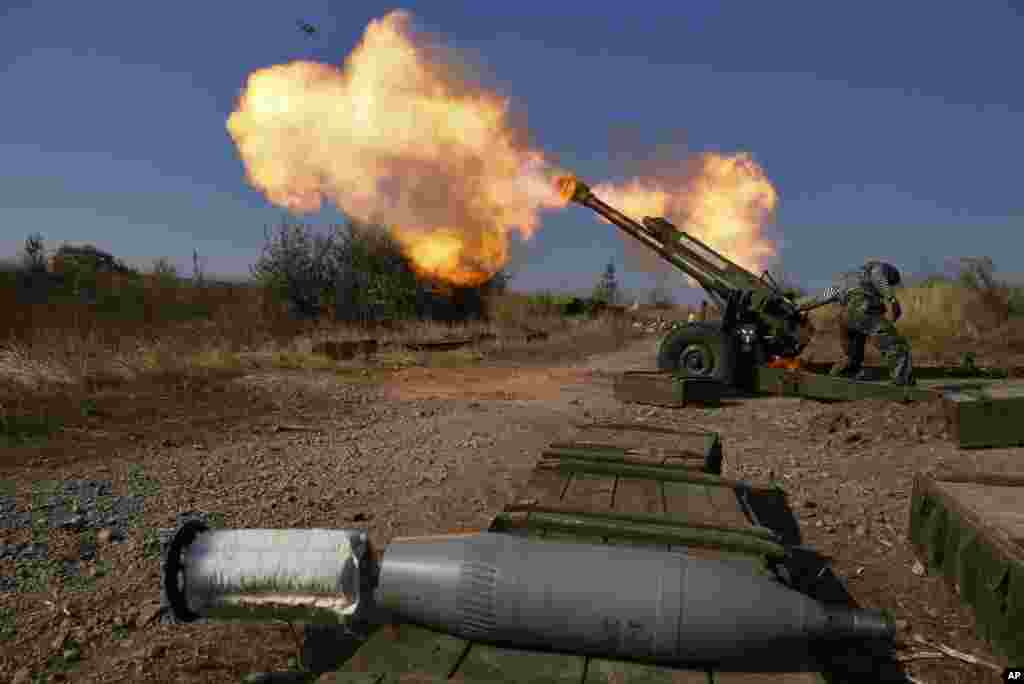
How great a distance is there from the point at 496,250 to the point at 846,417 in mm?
8131

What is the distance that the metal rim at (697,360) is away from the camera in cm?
1100

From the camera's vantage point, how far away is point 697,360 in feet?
36.5

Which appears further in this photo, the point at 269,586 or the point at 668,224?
the point at 668,224

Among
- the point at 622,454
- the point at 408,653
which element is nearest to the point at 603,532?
the point at 408,653

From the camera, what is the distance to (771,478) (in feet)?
21.4

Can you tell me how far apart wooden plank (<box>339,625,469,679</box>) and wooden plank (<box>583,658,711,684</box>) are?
391 millimetres

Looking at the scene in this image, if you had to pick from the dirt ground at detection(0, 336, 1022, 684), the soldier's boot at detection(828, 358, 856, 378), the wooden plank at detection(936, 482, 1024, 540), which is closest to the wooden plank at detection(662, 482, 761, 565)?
the dirt ground at detection(0, 336, 1022, 684)

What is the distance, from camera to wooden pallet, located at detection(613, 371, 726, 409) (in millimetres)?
10156

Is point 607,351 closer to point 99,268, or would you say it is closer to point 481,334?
point 481,334

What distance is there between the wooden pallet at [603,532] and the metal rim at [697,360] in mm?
5962

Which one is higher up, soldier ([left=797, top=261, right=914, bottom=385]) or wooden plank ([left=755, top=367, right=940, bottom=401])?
soldier ([left=797, top=261, right=914, bottom=385])

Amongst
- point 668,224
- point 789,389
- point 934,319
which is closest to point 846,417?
point 789,389

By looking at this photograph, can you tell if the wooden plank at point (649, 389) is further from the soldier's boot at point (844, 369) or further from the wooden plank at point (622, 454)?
the wooden plank at point (622, 454)

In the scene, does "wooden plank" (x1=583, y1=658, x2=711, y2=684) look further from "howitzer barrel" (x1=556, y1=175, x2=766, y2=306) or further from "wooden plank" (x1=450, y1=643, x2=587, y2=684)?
"howitzer barrel" (x1=556, y1=175, x2=766, y2=306)
